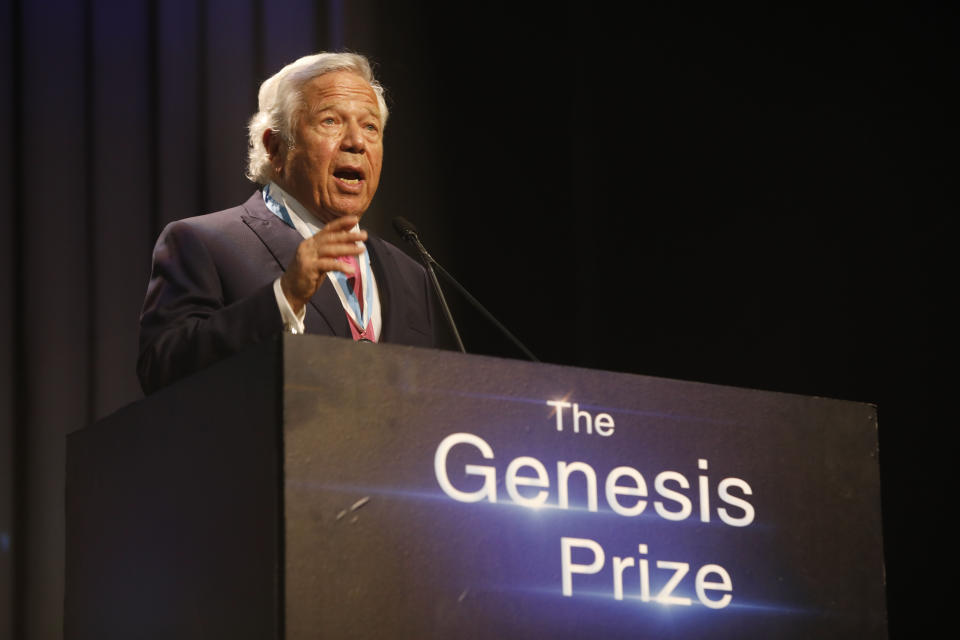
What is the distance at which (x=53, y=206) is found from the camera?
331 centimetres

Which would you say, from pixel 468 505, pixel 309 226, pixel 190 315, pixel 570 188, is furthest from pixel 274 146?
pixel 570 188

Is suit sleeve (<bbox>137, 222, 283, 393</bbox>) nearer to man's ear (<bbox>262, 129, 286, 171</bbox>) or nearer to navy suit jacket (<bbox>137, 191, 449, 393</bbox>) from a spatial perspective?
navy suit jacket (<bbox>137, 191, 449, 393</bbox>)

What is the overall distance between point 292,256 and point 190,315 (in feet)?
0.68

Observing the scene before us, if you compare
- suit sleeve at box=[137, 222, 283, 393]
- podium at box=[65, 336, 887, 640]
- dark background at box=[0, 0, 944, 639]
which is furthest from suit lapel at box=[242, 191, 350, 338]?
dark background at box=[0, 0, 944, 639]

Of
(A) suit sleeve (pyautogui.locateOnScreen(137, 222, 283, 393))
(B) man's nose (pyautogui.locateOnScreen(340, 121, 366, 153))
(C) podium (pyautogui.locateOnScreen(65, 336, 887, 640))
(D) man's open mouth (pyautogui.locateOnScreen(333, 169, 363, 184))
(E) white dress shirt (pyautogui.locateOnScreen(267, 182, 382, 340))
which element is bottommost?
(C) podium (pyautogui.locateOnScreen(65, 336, 887, 640))

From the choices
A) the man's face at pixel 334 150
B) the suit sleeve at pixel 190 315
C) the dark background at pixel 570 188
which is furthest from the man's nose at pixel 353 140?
the dark background at pixel 570 188

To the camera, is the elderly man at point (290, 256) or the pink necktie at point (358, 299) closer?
the elderly man at point (290, 256)

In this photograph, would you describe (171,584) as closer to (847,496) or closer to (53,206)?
(847,496)

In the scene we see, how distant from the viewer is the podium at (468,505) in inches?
51.0

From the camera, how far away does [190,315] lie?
1955 millimetres

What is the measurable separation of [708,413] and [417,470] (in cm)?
43

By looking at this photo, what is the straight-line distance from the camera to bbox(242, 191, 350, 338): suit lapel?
2.04 metres

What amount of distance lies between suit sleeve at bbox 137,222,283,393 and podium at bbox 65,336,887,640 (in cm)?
16

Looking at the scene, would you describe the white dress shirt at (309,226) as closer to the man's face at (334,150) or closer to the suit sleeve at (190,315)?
the man's face at (334,150)
